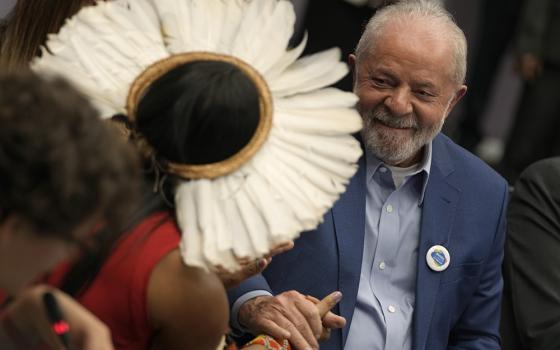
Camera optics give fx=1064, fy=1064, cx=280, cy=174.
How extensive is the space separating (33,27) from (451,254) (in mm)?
1281

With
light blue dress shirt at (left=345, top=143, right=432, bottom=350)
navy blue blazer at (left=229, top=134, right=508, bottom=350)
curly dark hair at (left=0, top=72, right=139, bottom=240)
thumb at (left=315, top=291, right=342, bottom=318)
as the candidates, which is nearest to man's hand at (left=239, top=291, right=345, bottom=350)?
thumb at (left=315, top=291, right=342, bottom=318)

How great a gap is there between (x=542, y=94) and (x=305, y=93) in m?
4.13

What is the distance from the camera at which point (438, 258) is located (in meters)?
2.92

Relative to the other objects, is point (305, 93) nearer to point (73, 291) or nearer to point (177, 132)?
point (177, 132)

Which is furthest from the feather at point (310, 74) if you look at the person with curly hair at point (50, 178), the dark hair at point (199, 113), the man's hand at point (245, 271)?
the person with curly hair at point (50, 178)

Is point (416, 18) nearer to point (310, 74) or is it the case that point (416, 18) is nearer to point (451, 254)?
point (451, 254)

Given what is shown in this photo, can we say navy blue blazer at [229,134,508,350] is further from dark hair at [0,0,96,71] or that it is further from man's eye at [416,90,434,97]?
dark hair at [0,0,96,71]

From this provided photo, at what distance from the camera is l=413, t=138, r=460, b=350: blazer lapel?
2.87m

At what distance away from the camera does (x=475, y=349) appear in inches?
118

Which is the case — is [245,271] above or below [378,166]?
above

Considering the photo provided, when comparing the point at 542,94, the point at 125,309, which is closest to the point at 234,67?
the point at 125,309

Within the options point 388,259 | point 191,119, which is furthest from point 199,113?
point 388,259

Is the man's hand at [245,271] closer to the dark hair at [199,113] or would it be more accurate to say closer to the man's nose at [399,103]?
the dark hair at [199,113]

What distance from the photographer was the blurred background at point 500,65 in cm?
533
